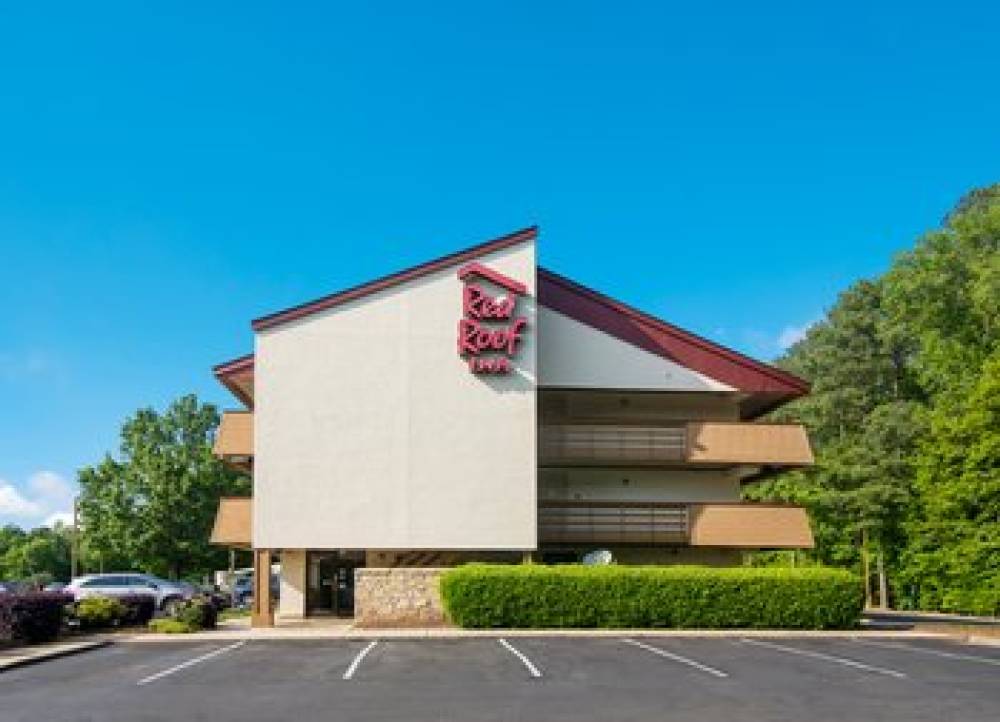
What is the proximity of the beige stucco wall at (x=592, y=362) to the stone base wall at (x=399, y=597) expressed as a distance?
751 cm

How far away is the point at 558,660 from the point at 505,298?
49.7ft

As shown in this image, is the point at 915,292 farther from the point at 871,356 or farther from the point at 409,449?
the point at 409,449

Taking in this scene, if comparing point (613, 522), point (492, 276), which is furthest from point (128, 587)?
point (492, 276)

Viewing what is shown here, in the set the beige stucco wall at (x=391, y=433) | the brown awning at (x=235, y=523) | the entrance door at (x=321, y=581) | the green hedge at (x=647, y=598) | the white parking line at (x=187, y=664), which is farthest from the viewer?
the entrance door at (x=321, y=581)

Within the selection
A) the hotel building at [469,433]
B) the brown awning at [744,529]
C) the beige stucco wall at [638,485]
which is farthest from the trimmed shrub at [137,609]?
the brown awning at [744,529]

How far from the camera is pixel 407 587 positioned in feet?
96.3

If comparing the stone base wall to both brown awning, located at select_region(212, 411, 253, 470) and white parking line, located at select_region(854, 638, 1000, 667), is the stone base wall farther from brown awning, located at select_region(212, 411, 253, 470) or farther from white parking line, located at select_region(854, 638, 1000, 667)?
white parking line, located at select_region(854, 638, 1000, 667)

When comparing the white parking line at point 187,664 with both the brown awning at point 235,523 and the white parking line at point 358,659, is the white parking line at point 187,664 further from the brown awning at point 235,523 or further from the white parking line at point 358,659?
the brown awning at point 235,523

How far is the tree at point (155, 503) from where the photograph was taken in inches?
2554

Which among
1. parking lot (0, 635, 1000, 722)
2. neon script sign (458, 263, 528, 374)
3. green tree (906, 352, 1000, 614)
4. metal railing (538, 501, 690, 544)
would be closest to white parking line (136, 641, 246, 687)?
parking lot (0, 635, 1000, 722)

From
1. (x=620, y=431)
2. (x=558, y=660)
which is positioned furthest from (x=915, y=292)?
(x=558, y=660)

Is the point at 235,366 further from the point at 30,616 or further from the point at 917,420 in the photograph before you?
the point at 917,420

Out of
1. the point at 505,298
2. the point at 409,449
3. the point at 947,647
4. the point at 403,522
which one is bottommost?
the point at 947,647

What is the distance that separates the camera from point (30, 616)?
23.1 m
